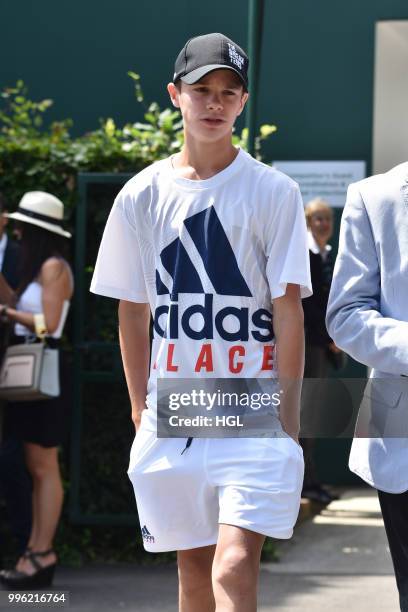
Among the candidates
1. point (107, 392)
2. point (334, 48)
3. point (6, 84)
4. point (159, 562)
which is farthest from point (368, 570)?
point (6, 84)

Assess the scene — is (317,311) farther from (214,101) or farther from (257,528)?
(257,528)

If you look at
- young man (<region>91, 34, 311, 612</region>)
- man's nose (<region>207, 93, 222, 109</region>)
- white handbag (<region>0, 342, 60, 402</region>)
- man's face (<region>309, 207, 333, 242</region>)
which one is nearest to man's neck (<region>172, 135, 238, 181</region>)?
young man (<region>91, 34, 311, 612</region>)

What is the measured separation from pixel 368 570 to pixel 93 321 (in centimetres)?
201

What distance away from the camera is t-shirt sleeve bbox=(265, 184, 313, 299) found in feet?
12.1

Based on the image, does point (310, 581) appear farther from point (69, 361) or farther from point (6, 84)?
point (6, 84)

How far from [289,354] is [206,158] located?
63 cm

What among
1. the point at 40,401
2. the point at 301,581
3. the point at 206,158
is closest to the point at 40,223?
the point at 40,401

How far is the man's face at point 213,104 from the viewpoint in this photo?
376 centimetres

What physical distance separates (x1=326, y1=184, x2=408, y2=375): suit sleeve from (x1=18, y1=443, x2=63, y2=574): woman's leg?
3.23 m

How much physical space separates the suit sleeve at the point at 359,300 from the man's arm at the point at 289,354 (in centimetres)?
16

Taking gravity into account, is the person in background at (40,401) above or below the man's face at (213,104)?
below

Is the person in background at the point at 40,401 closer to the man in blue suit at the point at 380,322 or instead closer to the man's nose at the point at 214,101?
the man's nose at the point at 214,101

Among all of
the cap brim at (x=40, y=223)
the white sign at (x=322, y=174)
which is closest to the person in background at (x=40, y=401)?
the cap brim at (x=40, y=223)

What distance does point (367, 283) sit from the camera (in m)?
3.49
